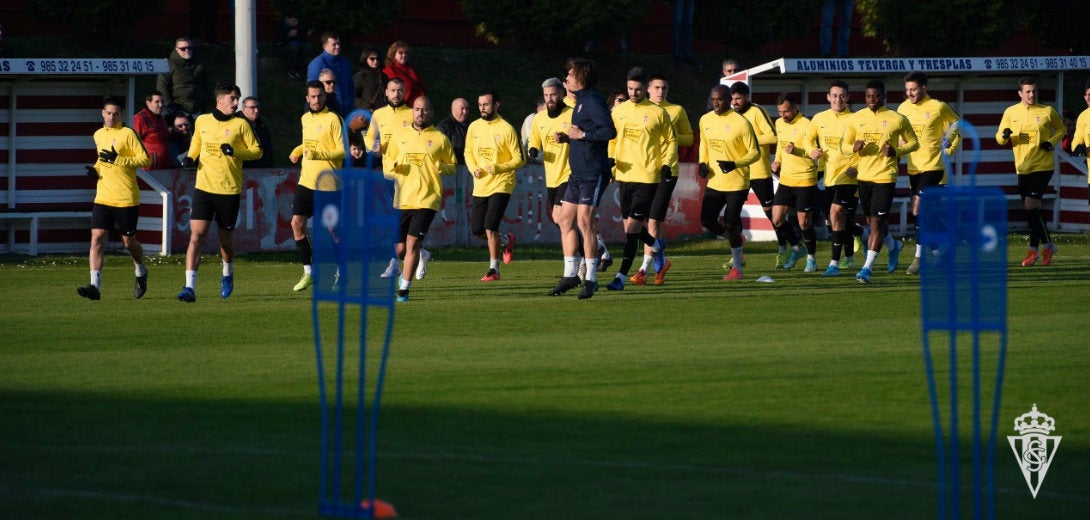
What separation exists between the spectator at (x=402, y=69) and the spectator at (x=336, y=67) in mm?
826

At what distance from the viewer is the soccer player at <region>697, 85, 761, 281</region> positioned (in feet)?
62.4

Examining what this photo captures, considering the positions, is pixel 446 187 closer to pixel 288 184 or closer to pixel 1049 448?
pixel 288 184

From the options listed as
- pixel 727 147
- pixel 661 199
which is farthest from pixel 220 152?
pixel 727 147

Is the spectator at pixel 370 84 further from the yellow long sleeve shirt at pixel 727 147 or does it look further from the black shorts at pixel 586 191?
the black shorts at pixel 586 191

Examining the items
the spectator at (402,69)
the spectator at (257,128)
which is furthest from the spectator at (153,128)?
the spectator at (402,69)

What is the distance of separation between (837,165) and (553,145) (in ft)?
11.2

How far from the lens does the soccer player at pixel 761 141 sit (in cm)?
1952

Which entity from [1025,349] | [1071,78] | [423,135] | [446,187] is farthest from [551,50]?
[1025,349]

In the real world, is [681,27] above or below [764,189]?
above

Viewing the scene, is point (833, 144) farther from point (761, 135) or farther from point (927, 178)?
point (927, 178)

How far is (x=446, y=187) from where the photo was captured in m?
23.7

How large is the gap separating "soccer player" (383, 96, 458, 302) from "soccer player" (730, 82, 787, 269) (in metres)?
3.91

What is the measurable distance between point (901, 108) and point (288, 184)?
7.98 meters

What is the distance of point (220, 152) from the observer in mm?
16781
